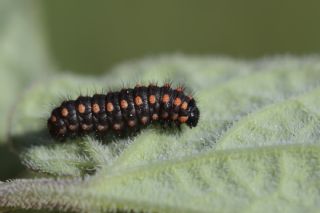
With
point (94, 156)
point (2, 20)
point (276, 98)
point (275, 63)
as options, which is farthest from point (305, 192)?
point (2, 20)

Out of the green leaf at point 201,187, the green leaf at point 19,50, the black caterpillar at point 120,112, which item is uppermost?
the green leaf at point 19,50

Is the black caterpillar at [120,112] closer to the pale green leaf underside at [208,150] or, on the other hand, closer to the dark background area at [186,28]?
the pale green leaf underside at [208,150]

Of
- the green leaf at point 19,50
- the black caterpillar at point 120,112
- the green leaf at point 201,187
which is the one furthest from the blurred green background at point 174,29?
the green leaf at point 201,187

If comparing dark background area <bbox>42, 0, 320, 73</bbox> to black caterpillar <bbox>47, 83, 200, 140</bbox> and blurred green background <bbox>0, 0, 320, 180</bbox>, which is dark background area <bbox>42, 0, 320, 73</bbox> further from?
black caterpillar <bbox>47, 83, 200, 140</bbox>

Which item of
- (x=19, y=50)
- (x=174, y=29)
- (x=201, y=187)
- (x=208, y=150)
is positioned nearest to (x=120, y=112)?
(x=208, y=150)

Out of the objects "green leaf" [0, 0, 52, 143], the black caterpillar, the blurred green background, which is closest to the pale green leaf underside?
the black caterpillar

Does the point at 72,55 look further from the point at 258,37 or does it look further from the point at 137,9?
the point at 258,37
